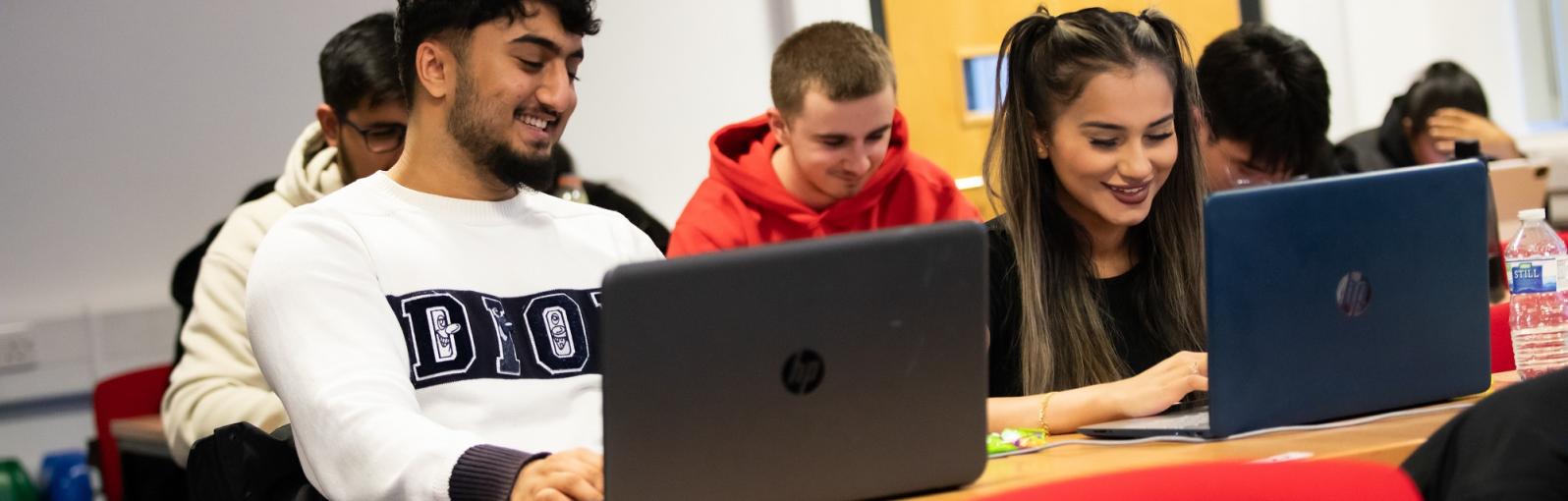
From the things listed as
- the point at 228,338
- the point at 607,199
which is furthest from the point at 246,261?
the point at 607,199

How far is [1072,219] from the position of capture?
2.28 metres

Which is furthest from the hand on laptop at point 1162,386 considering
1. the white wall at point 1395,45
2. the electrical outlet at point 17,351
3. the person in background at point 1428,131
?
the white wall at point 1395,45

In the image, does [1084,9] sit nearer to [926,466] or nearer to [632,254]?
[632,254]

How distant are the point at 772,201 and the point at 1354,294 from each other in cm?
159

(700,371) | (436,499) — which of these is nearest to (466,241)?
(436,499)

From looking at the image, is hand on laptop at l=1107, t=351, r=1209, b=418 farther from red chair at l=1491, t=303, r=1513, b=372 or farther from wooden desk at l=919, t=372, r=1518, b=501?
red chair at l=1491, t=303, r=1513, b=372

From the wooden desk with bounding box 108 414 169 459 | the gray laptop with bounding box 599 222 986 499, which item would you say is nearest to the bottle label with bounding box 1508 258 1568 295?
the gray laptop with bounding box 599 222 986 499

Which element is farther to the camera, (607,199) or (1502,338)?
(607,199)

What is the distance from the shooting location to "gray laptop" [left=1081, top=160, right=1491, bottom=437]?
1626 millimetres

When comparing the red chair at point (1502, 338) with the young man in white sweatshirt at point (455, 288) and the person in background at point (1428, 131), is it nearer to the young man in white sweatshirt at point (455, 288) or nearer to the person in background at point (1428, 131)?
the young man in white sweatshirt at point (455, 288)

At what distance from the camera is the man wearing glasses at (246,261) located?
284 centimetres

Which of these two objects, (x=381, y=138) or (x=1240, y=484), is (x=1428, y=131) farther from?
(x=1240, y=484)

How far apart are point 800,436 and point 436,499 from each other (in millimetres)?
432

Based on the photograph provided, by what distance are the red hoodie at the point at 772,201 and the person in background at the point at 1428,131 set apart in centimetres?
Answer: 129
